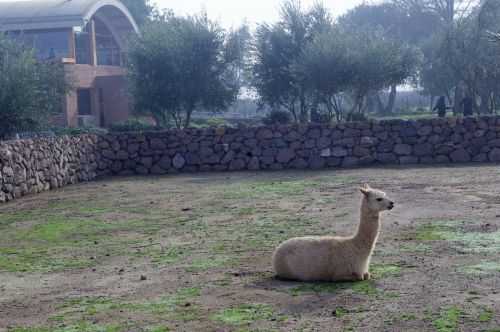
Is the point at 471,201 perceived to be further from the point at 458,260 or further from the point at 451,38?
the point at 451,38

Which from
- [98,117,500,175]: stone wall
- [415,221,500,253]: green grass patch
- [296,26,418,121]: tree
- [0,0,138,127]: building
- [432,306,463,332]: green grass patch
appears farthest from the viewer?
[0,0,138,127]: building

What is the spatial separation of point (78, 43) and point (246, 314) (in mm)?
38958

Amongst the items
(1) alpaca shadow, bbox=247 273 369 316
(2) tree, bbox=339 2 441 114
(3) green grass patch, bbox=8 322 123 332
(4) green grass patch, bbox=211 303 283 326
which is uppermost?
(2) tree, bbox=339 2 441 114

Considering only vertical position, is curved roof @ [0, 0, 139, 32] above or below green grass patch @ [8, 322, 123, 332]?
above

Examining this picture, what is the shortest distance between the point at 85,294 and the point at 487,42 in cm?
2636

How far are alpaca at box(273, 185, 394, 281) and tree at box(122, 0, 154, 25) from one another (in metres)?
60.1

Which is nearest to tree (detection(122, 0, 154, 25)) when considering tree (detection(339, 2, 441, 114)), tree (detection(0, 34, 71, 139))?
tree (detection(339, 2, 441, 114))

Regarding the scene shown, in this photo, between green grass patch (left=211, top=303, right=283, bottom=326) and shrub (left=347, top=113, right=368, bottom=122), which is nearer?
green grass patch (left=211, top=303, right=283, bottom=326)

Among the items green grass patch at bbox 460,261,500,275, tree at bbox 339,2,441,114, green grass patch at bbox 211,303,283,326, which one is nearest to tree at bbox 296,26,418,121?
green grass patch at bbox 460,261,500,275

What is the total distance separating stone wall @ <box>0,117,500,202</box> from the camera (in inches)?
869

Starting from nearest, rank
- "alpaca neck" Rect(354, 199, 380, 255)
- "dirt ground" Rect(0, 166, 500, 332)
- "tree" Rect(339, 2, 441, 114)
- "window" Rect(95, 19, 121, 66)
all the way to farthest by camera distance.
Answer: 1. "dirt ground" Rect(0, 166, 500, 332)
2. "alpaca neck" Rect(354, 199, 380, 255)
3. "window" Rect(95, 19, 121, 66)
4. "tree" Rect(339, 2, 441, 114)

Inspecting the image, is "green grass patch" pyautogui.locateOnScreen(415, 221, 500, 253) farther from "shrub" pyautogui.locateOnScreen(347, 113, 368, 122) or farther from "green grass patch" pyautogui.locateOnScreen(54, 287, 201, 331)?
"shrub" pyautogui.locateOnScreen(347, 113, 368, 122)

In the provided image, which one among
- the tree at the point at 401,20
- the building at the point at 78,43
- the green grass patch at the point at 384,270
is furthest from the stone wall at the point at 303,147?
the tree at the point at 401,20

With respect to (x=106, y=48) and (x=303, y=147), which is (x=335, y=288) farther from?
(x=106, y=48)
